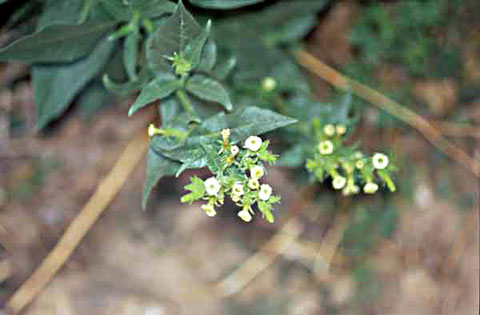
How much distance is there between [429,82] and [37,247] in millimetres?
1606

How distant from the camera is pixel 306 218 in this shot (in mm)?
2393

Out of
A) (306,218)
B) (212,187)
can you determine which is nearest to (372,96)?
(306,218)

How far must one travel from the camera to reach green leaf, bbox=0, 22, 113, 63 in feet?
4.86

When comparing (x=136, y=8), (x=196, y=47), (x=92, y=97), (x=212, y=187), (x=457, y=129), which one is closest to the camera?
(x=212, y=187)

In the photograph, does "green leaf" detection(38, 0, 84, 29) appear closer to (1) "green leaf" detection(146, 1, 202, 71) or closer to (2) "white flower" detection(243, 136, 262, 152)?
(1) "green leaf" detection(146, 1, 202, 71)

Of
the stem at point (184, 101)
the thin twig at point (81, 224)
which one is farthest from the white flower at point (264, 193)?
the thin twig at point (81, 224)

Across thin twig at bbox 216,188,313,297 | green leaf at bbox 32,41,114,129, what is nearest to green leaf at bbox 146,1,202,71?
green leaf at bbox 32,41,114,129

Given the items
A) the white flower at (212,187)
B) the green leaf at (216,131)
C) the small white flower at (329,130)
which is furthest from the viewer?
the small white flower at (329,130)

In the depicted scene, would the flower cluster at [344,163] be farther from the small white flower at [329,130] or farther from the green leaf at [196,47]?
the green leaf at [196,47]

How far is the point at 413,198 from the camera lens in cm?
239

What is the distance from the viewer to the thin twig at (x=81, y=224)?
2.16 metres

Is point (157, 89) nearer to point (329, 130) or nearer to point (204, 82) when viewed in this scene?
point (204, 82)

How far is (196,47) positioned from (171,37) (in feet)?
0.19

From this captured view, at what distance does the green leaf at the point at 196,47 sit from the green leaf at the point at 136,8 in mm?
103
